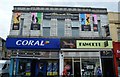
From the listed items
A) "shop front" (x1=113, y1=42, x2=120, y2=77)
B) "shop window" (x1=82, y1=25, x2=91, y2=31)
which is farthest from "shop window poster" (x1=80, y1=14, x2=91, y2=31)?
"shop front" (x1=113, y1=42, x2=120, y2=77)

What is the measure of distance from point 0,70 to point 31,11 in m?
7.24

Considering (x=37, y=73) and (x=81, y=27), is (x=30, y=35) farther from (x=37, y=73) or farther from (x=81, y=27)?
(x=81, y=27)

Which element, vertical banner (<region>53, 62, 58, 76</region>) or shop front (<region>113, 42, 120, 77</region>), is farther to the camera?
vertical banner (<region>53, 62, 58, 76</region>)

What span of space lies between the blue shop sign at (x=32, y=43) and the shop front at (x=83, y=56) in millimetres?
920

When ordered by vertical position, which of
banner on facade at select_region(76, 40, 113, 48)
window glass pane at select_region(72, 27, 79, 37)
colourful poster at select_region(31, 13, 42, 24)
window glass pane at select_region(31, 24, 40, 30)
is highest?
colourful poster at select_region(31, 13, 42, 24)

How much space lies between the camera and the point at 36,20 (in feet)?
68.6

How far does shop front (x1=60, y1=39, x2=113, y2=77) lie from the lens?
750 inches

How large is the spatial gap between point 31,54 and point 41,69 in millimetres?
2016

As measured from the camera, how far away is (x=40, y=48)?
19.4 m

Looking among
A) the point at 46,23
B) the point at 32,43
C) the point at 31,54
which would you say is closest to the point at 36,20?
the point at 46,23

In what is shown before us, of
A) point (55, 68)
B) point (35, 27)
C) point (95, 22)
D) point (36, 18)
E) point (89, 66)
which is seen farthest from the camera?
point (95, 22)

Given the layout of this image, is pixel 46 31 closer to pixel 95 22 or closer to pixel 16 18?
pixel 16 18

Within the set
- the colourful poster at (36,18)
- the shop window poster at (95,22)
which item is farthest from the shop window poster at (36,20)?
the shop window poster at (95,22)

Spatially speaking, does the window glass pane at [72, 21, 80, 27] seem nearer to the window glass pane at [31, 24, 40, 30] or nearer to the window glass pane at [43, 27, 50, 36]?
the window glass pane at [43, 27, 50, 36]
